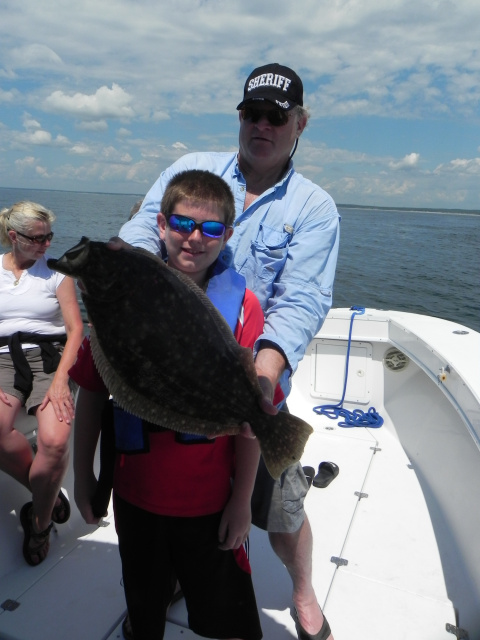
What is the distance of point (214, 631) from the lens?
2148 millimetres

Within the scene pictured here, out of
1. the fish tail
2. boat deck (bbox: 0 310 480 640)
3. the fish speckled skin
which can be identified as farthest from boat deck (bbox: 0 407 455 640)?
the fish speckled skin

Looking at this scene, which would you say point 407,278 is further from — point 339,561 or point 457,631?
point 457,631

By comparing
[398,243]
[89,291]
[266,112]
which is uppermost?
[266,112]

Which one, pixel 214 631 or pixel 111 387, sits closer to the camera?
pixel 111 387

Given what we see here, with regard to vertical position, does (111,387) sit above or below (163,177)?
below

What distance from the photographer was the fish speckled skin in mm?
1494

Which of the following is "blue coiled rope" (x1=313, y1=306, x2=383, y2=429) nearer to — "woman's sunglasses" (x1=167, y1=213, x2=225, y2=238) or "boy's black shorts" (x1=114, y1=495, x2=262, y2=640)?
"boy's black shorts" (x1=114, y1=495, x2=262, y2=640)

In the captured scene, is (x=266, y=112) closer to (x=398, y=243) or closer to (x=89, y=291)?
(x=89, y=291)

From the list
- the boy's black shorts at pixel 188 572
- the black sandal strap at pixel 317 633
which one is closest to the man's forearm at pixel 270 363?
the boy's black shorts at pixel 188 572

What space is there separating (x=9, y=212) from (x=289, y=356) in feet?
9.71

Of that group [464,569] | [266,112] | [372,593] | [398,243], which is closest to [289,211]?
[266,112]

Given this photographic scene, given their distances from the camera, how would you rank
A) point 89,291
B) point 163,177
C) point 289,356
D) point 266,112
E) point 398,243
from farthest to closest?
point 398,243 < point 163,177 < point 266,112 < point 289,356 < point 89,291

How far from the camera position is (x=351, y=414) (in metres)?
5.50

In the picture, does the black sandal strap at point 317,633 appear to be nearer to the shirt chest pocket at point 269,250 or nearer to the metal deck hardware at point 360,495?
the metal deck hardware at point 360,495
